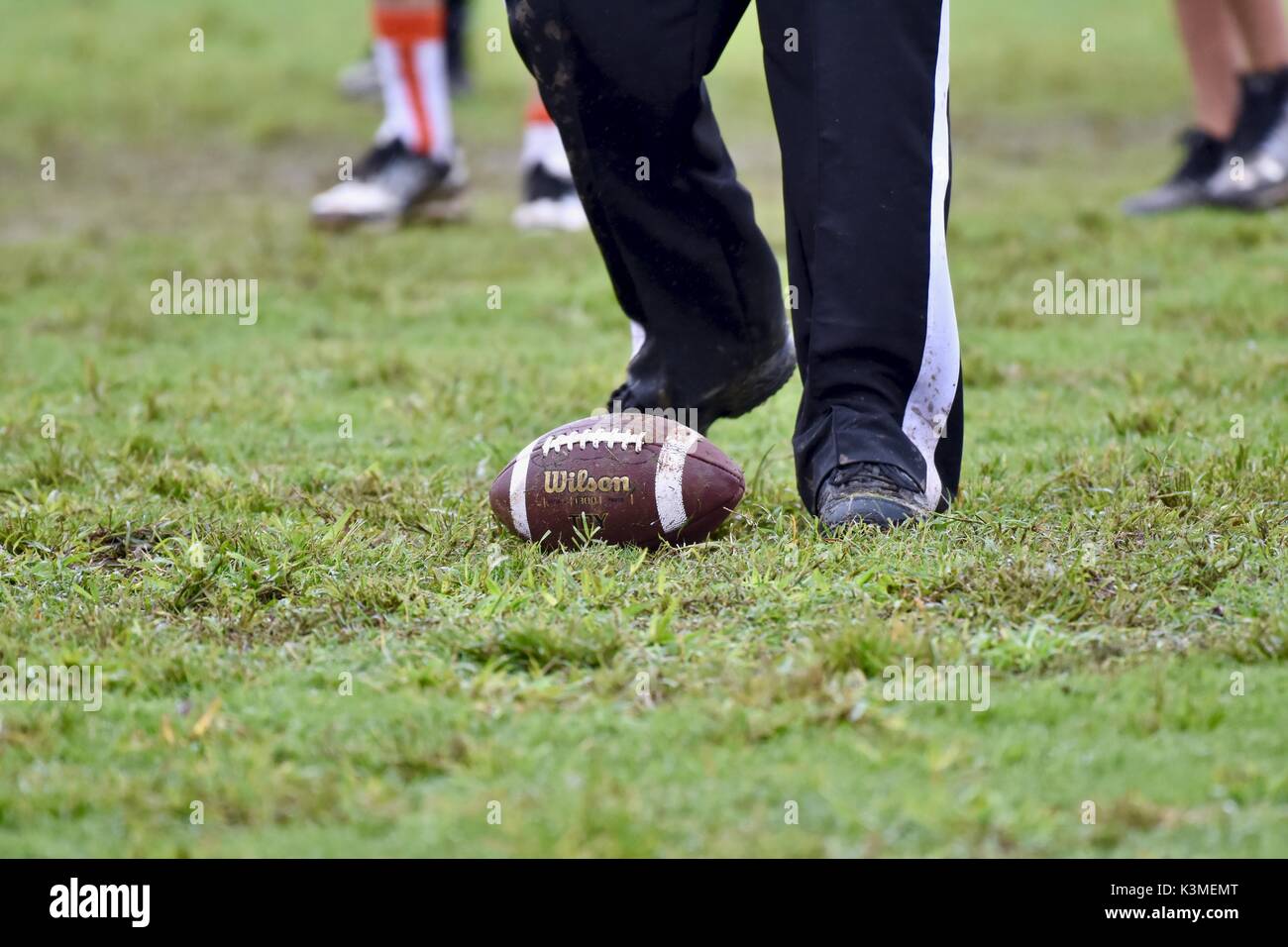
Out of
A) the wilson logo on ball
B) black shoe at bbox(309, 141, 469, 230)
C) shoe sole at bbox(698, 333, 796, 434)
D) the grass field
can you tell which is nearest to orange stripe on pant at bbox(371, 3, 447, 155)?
black shoe at bbox(309, 141, 469, 230)

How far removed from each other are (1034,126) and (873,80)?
7.90m

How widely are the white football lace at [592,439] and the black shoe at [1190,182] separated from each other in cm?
444

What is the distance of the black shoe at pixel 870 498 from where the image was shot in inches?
117

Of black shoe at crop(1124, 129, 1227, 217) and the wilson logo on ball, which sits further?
black shoe at crop(1124, 129, 1227, 217)

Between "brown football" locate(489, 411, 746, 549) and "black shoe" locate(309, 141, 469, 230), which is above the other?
"black shoe" locate(309, 141, 469, 230)

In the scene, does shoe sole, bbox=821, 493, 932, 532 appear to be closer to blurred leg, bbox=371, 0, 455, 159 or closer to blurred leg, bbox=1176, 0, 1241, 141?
blurred leg, bbox=1176, 0, 1241, 141

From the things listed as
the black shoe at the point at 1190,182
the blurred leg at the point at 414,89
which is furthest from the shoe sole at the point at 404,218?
the black shoe at the point at 1190,182

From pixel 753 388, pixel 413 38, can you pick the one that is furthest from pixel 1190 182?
pixel 753 388

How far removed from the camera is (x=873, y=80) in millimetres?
2984

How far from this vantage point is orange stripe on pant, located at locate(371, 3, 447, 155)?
25.1 ft

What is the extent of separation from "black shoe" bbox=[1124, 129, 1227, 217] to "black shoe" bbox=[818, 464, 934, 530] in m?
4.31

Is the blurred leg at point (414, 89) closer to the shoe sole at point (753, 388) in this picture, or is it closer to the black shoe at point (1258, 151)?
the black shoe at point (1258, 151)

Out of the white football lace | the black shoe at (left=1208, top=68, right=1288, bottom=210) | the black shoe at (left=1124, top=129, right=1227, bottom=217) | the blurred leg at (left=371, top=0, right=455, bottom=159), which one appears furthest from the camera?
the blurred leg at (left=371, top=0, right=455, bottom=159)

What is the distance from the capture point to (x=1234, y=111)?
6.96m
